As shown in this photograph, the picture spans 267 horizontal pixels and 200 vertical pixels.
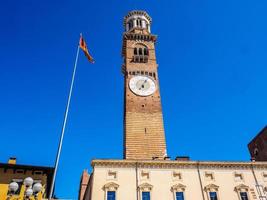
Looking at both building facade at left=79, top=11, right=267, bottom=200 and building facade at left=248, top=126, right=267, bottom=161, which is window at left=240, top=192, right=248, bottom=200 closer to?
building facade at left=79, top=11, right=267, bottom=200

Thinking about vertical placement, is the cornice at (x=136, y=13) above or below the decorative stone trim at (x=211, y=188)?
above

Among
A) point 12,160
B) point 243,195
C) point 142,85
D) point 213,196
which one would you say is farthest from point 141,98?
point 243,195

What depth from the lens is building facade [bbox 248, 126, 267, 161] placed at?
40.7m

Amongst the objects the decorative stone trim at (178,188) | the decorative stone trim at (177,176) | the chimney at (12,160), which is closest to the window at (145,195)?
the decorative stone trim at (178,188)

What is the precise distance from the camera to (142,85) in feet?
148

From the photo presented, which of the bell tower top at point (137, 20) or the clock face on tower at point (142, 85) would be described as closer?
the clock face on tower at point (142, 85)

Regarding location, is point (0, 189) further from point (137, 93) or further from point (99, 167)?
point (137, 93)

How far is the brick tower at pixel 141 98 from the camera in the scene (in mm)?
38375

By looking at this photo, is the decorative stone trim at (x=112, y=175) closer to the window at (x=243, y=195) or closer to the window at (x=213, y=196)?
the window at (x=213, y=196)

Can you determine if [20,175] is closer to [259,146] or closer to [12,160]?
[12,160]

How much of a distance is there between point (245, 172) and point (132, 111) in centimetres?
1863

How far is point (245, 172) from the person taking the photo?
97.7 feet

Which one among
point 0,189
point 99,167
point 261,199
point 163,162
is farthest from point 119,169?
point 261,199

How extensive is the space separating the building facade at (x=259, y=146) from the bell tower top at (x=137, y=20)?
98.5 feet
